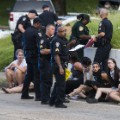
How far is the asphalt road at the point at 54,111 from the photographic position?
11328 mm

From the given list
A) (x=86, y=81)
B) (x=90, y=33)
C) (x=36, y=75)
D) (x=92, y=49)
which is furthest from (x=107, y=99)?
(x=90, y=33)

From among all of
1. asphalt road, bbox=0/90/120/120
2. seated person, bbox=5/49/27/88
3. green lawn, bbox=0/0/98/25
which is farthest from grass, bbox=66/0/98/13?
asphalt road, bbox=0/90/120/120

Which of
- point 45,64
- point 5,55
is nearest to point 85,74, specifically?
point 45,64

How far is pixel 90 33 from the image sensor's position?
17.0 metres

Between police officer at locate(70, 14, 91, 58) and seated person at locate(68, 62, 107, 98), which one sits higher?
police officer at locate(70, 14, 91, 58)

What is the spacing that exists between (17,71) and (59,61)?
3.19 meters

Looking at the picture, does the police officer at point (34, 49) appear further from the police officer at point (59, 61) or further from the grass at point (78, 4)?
the grass at point (78, 4)

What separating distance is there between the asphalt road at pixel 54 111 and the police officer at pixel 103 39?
1721 millimetres

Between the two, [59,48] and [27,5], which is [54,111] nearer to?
[59,48]

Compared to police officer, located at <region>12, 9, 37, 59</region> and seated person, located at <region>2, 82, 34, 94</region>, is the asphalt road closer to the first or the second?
seated person, located at <region>2, 82, 34, 94</region>

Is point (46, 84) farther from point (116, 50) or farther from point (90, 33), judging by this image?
point (90, 33)

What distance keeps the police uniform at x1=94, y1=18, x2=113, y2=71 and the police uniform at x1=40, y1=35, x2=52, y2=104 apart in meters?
1.99

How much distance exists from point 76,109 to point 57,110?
1.44 ft

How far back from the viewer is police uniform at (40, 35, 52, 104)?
42.4 feet
